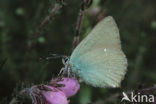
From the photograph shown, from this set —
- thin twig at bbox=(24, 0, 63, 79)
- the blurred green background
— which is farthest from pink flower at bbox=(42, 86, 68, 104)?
the blurred green background

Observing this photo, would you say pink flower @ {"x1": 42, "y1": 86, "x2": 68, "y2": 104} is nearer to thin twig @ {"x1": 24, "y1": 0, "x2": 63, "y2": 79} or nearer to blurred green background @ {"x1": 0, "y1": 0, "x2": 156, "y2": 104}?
thin twig @ {"x1": 24, "y1": 0, "x2": 63, "y2": 79}

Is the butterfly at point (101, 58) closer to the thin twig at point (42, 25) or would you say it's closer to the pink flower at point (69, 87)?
the pink flower at point (69, 87)

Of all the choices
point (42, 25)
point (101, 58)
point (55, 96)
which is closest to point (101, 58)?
point (101, 58)

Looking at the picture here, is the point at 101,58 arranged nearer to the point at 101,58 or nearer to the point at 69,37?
the point at 101,58

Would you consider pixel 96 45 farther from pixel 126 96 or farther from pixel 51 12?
pixel 51 12

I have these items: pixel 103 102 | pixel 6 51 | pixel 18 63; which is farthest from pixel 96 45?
pixel 18 63

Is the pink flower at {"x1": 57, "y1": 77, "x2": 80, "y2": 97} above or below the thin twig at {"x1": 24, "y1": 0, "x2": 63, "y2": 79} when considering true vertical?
below

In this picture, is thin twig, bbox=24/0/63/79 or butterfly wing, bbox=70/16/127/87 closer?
butterfly wing, bbox=70/16/127/87
